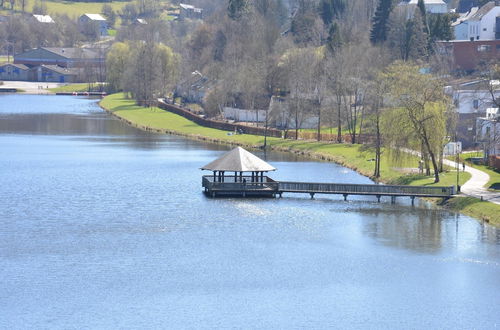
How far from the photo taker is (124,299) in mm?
47531

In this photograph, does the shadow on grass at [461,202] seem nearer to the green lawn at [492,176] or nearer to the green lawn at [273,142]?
the green lawn at [492,176]

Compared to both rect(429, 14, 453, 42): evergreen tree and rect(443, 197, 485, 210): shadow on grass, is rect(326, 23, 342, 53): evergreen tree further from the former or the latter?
rect(443, 197, 485, 210): shadow on grass

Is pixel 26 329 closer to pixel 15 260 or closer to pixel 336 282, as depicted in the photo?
pixel 15 260

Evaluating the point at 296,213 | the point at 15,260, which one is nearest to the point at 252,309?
the point at 15,260

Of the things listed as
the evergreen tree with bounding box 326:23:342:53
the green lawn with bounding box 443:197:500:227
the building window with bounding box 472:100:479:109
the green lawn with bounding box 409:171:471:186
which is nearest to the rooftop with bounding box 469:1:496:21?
the evergreen tree with bounding box 326:23:342:53

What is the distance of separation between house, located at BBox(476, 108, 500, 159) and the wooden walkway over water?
1052 centimetres

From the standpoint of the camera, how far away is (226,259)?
2181 inches

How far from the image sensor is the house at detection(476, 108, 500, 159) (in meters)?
84.6

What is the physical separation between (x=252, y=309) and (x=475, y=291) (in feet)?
37.6

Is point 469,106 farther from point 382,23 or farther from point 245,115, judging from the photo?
point 382,23

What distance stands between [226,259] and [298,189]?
22700mm

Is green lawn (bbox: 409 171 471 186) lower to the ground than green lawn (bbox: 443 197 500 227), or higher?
higher

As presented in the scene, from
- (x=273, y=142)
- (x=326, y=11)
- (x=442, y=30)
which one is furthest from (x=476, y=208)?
(x=326, y=11)

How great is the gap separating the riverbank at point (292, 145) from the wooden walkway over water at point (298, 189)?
395 centimetres
